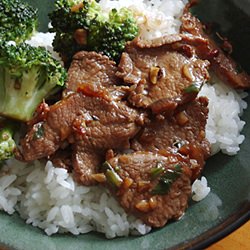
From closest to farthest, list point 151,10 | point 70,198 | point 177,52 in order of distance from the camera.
→ point 70,198, point 177,52, point 151,10

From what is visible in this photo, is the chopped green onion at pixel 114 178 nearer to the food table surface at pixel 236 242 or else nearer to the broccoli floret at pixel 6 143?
the broccoli floret at pixel 6 143

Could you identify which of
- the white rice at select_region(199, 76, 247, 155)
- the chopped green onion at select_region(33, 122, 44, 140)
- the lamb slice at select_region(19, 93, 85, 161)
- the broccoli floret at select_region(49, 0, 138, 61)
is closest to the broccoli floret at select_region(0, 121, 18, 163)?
the lamb slice at select_region(19, 93, 85, 161)

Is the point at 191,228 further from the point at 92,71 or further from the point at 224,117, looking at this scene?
the point at 92,71

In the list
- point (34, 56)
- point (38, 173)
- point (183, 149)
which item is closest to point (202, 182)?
point (183, 149)

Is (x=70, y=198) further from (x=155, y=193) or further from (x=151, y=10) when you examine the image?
(x=151, y=10)

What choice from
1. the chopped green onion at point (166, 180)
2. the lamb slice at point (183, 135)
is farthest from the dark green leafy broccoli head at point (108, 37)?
the chopped green onion at point (166, 180)
